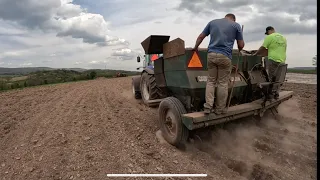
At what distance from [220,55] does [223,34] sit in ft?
1.11

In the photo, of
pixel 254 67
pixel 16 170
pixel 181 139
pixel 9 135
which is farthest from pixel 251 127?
pixel 9 135

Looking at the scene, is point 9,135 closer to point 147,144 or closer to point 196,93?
point 147,144

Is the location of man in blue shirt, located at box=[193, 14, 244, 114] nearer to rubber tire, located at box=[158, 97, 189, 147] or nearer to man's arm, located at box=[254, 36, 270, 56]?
rubber tire, located at box=[158, 97, 189, 147]

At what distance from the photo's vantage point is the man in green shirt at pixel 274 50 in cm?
559

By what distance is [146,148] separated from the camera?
491 centimetres

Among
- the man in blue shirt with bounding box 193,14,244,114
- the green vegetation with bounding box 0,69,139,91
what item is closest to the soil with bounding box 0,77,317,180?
the man in blue shirt with bounding box 193,14,244,114

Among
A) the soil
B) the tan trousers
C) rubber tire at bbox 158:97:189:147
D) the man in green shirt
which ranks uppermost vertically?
the man in green shirt

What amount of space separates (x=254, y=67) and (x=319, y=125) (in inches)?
145

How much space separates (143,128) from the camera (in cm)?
604

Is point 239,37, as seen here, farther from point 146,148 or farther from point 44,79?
point 44,79

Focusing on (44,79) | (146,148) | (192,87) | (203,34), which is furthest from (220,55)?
(44,79)

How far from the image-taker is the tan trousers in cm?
441

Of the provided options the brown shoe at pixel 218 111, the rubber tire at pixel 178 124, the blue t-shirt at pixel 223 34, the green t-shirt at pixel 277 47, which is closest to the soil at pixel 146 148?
the rubber tire at pixel 178 124

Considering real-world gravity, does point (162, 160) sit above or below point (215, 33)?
below
